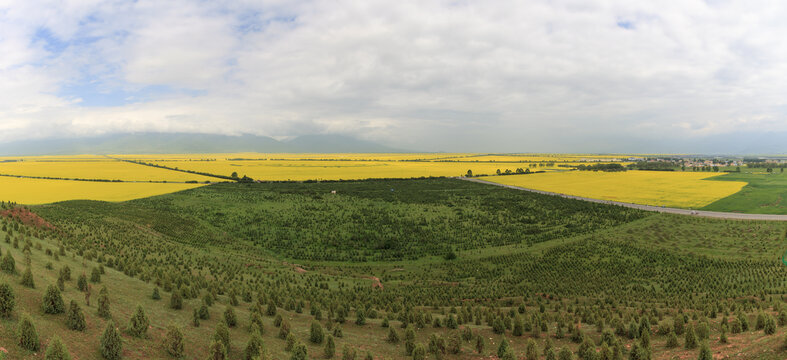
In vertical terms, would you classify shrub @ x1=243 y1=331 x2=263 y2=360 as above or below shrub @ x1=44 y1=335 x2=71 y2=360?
below

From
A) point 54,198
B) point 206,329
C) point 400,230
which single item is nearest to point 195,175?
point 54,198

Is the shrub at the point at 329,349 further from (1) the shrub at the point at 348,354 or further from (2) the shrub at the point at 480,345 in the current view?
(2) the shrub at the point at 480,345

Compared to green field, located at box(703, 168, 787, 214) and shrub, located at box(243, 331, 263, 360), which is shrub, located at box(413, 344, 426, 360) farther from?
green field, located at box(703, 168, 787, 214)

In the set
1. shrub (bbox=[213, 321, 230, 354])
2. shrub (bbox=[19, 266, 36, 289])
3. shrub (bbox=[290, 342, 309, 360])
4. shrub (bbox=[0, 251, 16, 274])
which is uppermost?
shrub (bbox=[0, 251, 16, 274])

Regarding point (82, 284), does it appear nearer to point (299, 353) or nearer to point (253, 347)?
point (253, 347)

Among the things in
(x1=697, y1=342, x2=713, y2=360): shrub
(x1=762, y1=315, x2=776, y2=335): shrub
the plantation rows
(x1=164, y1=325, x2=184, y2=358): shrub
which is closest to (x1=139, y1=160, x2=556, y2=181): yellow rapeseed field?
the plantation rows

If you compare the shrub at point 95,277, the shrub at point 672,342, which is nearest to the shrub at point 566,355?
the shrub at point 672,342
